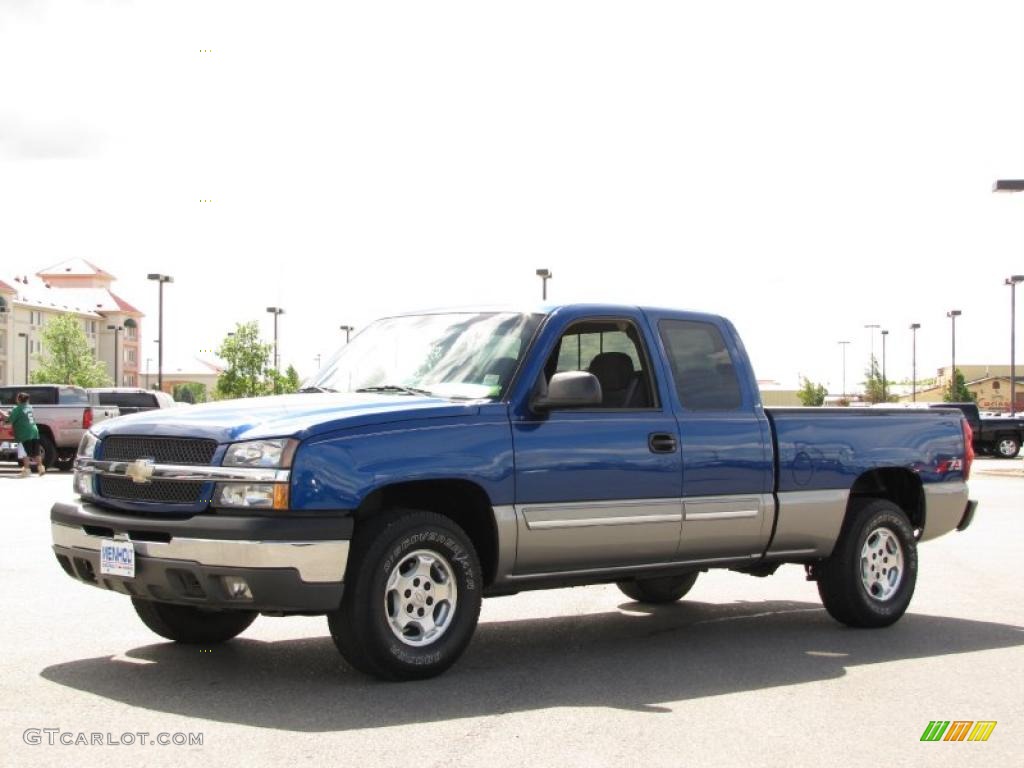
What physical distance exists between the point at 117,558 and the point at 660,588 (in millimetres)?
4673

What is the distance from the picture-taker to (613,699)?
707 centimetres

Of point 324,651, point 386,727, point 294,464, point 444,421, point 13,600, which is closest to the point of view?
point 386,727

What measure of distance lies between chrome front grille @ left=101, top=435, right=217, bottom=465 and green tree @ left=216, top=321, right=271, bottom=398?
80422 millimetres

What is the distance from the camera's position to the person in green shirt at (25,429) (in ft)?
93.0

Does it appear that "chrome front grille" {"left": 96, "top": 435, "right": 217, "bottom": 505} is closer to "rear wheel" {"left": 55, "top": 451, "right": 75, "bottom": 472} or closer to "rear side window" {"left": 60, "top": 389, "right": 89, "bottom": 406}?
"rear wheel" {"left": 55, "top": 451, "right": 75, "bottom": 472}

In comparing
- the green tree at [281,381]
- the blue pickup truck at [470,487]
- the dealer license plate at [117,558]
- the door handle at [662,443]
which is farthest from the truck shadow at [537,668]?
the green tree at [281,381]

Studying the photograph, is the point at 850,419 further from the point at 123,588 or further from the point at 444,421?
the point at 123,588

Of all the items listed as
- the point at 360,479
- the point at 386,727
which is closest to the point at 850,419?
the point at 360,479

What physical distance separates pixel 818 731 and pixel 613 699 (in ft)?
3.52

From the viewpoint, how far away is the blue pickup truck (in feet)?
23.0

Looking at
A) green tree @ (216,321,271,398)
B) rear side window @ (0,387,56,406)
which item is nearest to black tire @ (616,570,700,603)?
rear side window @ (0,387,56,406)

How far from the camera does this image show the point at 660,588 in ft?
35.2

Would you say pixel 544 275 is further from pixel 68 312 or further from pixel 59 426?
pixel 68 312

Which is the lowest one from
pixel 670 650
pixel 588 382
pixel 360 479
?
pixel 670 650
